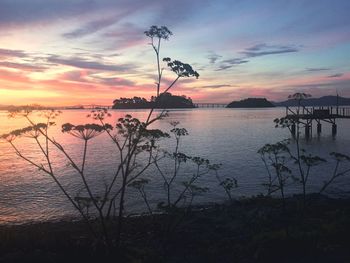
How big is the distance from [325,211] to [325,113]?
55767 millimetres

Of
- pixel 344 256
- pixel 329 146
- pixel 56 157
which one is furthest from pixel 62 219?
pixel 329 146

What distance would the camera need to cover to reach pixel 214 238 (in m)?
14.9

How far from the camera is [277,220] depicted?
16.0m

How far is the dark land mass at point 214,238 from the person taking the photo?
443 inches

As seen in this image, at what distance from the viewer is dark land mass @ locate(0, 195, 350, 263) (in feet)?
36.9

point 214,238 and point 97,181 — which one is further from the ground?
point 214,238

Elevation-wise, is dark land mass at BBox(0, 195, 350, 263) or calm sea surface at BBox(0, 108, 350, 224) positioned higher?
dark land mass at BBox(0, 195, 350, 263)

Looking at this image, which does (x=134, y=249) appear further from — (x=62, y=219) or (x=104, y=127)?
(x=62, y=219)

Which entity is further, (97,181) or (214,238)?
(97,181)

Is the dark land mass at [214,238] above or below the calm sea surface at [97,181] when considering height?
above

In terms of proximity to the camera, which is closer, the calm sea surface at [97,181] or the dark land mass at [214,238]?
the dark land mass at [214,238]

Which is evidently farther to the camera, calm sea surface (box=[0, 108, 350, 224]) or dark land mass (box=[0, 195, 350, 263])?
calm sea surface (box=[0, 108, 350, 224])

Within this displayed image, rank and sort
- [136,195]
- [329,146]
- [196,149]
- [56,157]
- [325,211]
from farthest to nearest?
[329,146]
[196,149]
[56,157]
[136,195]
[325,211]

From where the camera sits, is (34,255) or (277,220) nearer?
(34,255)
